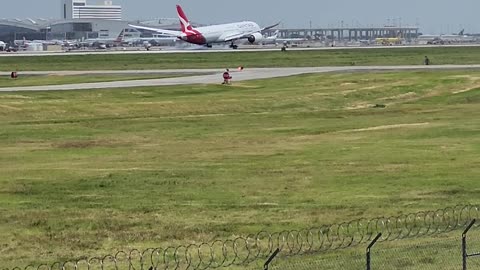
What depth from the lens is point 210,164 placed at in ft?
137

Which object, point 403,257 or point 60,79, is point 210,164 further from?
point 60,79

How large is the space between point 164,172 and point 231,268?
16.7m

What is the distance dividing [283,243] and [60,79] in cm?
7394

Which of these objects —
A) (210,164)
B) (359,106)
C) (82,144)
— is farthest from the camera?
(359,106)

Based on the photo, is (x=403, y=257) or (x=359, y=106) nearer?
(x=403, y=257)

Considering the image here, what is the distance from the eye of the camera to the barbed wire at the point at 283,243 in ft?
78.9

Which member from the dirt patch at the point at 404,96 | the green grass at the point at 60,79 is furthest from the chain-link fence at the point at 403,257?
the green grass at the point at 60,79

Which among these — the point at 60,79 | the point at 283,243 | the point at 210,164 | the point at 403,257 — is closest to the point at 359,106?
the point at 210,164

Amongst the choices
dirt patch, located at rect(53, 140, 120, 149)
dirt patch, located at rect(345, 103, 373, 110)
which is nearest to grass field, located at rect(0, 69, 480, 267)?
dirt patch, located at rect(53, 140, 120, 149)

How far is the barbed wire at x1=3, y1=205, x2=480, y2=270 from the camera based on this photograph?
24062mm

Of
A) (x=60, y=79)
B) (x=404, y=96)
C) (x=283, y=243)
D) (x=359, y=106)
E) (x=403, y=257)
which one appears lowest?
(x=283, y=243)

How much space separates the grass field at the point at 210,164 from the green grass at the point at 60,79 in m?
16.0

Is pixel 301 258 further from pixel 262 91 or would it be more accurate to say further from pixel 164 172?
pixel 262 91

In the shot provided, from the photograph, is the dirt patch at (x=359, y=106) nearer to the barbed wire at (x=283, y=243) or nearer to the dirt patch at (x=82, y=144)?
the dirt patch at (x=82, y=144)
